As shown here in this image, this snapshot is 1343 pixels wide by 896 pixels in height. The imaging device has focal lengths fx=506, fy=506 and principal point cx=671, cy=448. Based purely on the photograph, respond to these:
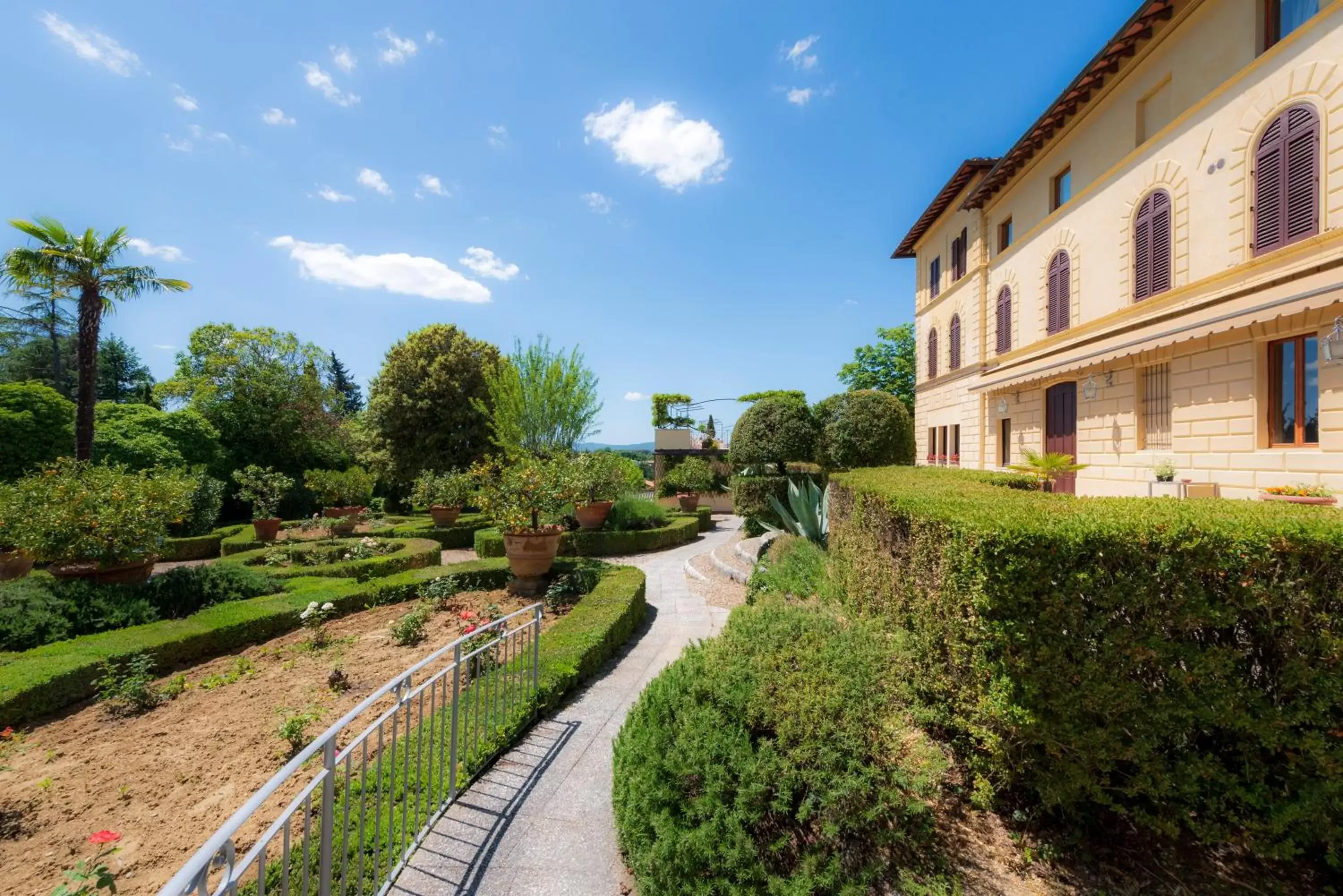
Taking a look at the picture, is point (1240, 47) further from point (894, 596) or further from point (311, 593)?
point (311, 593)

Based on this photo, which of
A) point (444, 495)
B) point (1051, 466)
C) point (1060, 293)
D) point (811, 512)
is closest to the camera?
point (811, 512)

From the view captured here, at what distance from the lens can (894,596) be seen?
4.07 metres

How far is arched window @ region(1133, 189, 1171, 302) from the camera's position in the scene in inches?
363

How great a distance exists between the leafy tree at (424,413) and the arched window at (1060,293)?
19.1 metres

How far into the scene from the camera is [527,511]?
847 cm

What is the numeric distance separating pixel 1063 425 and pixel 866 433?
4481 mm

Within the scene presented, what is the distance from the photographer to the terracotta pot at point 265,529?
46.9ft

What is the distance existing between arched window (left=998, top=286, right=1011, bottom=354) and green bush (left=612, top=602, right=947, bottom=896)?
14.7 m

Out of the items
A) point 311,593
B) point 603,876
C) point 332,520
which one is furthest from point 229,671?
point 332,520

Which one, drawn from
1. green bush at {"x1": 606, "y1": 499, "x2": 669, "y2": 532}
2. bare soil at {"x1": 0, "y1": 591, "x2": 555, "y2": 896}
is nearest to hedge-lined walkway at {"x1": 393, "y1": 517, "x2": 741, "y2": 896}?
bare soil at {"x1": 0, "y1": 591, "x2": 555, "y2": 896}

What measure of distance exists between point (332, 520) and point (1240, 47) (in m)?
21.2

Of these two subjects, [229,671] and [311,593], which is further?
[311,593]

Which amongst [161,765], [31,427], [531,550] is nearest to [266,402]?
[31,427]

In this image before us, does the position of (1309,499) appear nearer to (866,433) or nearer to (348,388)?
(866,433)
